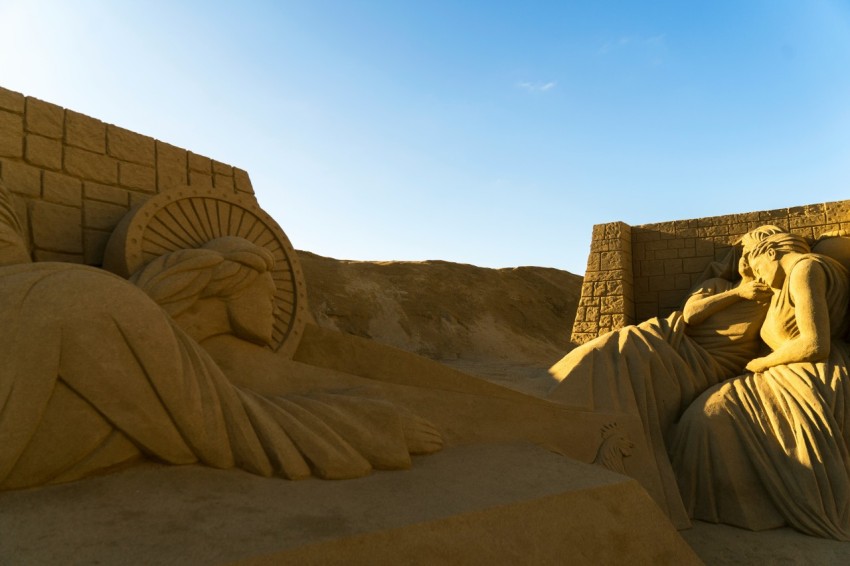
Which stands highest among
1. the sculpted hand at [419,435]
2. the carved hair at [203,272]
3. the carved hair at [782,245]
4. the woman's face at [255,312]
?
the carved hair at [782,245]

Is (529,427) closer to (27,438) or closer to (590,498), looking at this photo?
(590,498)

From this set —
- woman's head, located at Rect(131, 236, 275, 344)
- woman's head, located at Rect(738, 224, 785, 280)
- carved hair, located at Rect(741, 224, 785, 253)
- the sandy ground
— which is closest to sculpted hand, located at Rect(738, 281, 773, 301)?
woman's head, located at Rect(738, 224, 785, 280)

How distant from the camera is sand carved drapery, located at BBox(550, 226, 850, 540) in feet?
13.0

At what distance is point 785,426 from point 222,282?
338 cm

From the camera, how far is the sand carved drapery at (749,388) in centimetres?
396

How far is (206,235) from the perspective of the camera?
11.4 feet

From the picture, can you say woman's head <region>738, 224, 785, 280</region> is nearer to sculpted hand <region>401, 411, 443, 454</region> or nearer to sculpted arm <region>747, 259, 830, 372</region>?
sculpted arm <region>747, 259, 830, 372</region>

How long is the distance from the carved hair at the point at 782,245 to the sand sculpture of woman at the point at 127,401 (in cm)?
341

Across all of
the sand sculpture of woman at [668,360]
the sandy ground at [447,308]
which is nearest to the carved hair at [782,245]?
the sand sculpture of woman at [668,360]

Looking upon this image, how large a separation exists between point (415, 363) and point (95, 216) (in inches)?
70.5

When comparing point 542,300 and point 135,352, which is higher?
point 542,300

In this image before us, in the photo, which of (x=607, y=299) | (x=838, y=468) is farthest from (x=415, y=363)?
(x=607, y=299)

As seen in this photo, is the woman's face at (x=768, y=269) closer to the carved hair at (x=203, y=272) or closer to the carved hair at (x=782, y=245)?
the carved hair at (x=782, y=245)

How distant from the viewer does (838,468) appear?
154 inches
